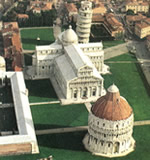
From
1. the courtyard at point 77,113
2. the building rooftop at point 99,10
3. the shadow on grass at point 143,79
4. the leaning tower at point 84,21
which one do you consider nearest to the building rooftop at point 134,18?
the building rooftop at point 99,10

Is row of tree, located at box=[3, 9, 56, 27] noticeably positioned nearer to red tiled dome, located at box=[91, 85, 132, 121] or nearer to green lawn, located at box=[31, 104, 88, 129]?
green lawn, located at box=[31, 104, 88, 129]

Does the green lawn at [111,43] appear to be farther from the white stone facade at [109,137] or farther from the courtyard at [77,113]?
the white stone facade at [109,137]

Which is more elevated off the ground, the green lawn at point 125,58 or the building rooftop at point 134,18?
the building rooftop at point 134,18

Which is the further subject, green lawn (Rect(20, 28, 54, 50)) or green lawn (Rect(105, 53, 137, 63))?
green lawn (Rect(20, 28, 54, 50))

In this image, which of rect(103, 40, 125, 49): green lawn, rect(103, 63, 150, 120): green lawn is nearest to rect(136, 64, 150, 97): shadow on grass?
rect(103, 63, 150, 120): green lawn

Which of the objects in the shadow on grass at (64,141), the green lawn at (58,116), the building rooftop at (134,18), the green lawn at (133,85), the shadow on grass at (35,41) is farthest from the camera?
the building rooftop at (134,18)

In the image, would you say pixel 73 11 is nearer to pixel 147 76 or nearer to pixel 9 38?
pixel 9 38

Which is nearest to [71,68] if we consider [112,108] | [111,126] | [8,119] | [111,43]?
[8,119]
